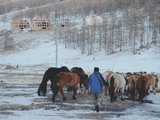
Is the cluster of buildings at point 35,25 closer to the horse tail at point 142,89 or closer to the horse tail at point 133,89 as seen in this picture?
the horse tail at point 133,89

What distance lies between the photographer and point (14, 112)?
1669 cm

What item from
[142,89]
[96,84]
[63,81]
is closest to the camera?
[96,84]

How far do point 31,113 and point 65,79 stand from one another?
3.94m

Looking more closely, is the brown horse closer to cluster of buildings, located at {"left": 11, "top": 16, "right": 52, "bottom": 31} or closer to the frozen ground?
the frozen ground

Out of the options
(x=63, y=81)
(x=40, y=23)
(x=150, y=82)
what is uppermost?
(x=40, y=23)

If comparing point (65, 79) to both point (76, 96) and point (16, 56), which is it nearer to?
point (76, 96)

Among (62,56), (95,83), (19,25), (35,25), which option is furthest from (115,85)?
(19,25)

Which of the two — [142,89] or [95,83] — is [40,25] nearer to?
[142,89]

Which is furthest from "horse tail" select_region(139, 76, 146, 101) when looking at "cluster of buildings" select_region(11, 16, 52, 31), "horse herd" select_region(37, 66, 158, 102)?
"cluster of buildings" select_region(11, 16, 52, 31)

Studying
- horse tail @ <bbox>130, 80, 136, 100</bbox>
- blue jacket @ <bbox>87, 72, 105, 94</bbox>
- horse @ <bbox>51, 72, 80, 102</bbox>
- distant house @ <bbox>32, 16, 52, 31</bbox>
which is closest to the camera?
blue jacket @ <bbox>87, 72, 105, 94</bbox>

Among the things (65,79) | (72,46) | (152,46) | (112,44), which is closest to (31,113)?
(65,79)

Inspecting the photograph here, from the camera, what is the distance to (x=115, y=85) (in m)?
20.1

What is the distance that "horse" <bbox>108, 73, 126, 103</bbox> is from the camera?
19859mm

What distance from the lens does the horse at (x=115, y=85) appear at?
1986 cm
